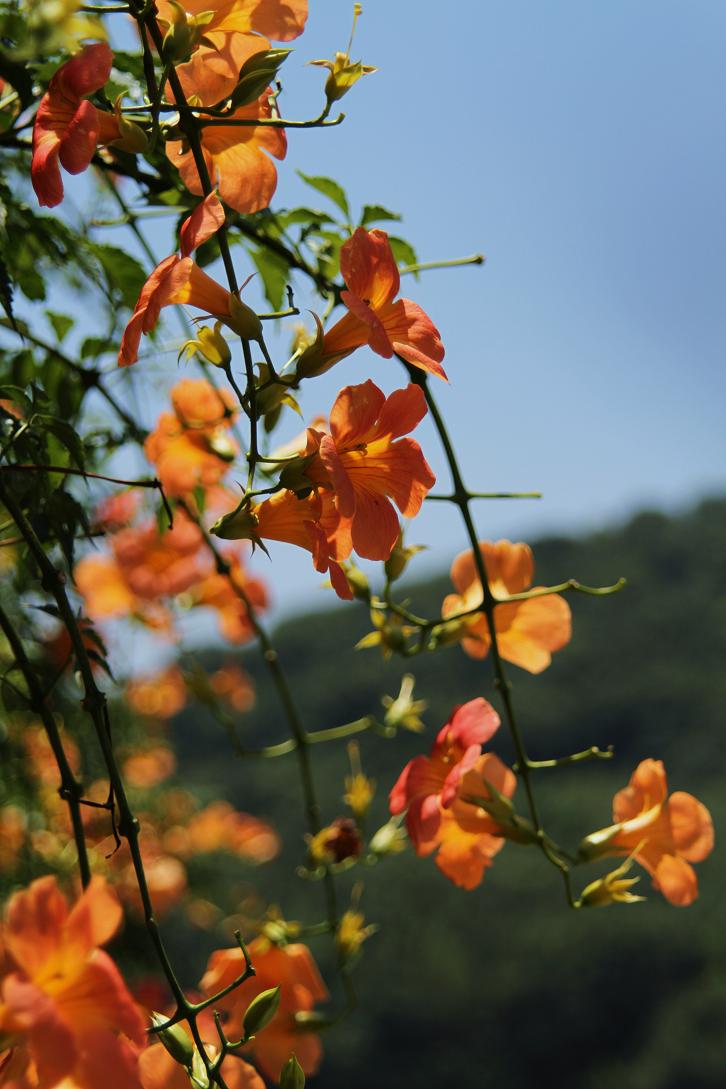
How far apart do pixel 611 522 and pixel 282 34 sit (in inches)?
786

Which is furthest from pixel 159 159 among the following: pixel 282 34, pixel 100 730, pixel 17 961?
pixel 17 961

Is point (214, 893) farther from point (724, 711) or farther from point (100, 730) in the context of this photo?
point (724, 711)

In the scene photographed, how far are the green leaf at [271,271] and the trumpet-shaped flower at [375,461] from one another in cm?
38

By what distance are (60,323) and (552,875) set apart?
556 inches

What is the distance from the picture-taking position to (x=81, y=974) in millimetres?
519

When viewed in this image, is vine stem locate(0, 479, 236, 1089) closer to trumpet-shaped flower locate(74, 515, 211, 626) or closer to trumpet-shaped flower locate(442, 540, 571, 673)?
trumpet-shaped flower locate(442, 540, 571, 673)

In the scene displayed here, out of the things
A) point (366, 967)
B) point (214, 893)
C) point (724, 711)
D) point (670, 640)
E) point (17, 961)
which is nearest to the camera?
point (17, 961)

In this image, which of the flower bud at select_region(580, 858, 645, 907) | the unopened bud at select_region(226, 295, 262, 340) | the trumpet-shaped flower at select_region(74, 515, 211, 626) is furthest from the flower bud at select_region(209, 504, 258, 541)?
the trumpet-shaped flower at select_region(74, 515, 211, 626)

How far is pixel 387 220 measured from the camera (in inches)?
39.9

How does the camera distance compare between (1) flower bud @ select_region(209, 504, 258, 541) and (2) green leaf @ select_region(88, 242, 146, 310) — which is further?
(2) green leaf @ select_region(88, 242, 146, 310)

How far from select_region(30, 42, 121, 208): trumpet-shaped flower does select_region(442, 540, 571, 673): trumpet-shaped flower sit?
19.2 inches

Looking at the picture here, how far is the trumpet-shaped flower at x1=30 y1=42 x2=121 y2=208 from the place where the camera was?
636 millimetres

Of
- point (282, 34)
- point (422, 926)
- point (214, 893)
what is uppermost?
point (282, 34)

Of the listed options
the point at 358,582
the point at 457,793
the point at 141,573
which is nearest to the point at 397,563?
the point at 358,582
